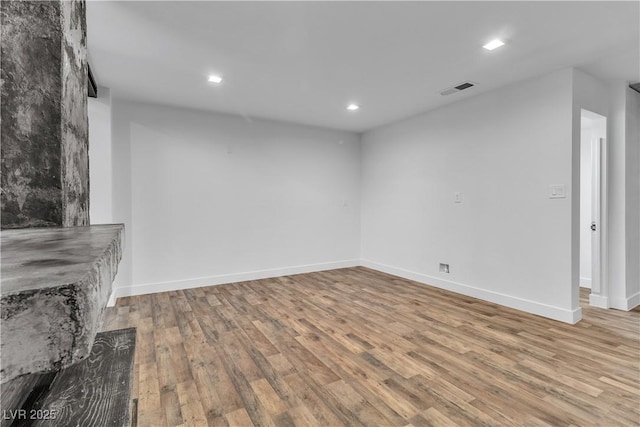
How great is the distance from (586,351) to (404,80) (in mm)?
2730

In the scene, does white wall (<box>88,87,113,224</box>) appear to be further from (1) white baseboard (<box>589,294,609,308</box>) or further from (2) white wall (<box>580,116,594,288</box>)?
(2) white wall (<box>580,116,594,288</box>)

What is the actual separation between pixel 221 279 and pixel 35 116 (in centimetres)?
375

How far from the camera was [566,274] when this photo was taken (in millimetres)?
2859

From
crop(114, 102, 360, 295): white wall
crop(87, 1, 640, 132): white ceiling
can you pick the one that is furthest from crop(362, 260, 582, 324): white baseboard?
crop(87, 1, 640, 132): white ceiling

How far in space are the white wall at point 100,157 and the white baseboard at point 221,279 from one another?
907 millimetres

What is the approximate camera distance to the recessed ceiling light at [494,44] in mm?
2400

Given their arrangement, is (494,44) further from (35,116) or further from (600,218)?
(35,116)

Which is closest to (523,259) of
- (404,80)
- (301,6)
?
(404,80)

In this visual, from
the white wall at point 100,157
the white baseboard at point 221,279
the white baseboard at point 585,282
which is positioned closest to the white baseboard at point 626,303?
the white baseboard at point 585,282

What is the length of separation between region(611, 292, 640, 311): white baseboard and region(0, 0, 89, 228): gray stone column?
4.52 metres

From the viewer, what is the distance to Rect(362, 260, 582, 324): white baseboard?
2879mm

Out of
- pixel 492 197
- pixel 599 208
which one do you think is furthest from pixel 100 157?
pixel 599 208

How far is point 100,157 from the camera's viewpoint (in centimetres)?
339

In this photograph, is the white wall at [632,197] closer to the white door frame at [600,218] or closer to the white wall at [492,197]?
the white door frame at [600,218]
